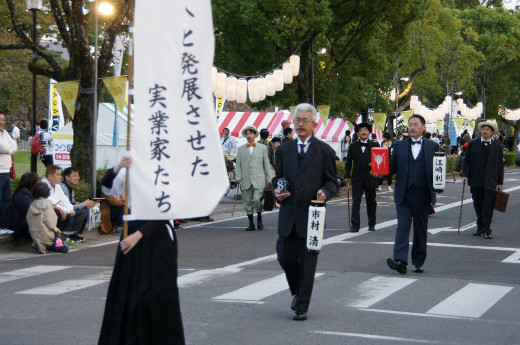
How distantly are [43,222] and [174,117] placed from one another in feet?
26.5

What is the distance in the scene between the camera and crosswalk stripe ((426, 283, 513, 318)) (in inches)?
331

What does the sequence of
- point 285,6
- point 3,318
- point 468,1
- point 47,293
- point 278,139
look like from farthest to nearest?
1. point 468,1
2. point 285,6
3. point 278,139
4. point 47,293
5. point 3,318

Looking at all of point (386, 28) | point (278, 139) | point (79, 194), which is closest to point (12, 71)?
point (386, 28)

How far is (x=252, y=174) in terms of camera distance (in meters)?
16.6

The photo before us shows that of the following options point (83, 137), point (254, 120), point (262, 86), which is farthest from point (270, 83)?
point (254, 120)

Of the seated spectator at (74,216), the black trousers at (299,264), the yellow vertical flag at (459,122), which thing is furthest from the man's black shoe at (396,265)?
the yellow vertical flag at (459,122)

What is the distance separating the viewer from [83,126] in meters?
18.6

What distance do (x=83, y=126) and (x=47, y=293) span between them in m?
9.36

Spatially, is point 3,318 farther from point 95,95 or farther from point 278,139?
point 278,139

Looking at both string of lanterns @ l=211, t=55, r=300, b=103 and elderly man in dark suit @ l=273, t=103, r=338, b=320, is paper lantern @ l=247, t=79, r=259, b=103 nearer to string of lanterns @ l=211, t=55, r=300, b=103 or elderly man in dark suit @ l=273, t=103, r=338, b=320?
string of lanterns @ l=211, t=55, r=300, b=103

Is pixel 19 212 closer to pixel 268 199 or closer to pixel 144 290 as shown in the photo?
pixel 268 199

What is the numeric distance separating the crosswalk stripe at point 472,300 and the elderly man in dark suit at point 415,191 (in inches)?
42.5

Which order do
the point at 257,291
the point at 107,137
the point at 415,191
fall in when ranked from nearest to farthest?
the point at 257,291 < the point at 415,191 < the point at 107,137

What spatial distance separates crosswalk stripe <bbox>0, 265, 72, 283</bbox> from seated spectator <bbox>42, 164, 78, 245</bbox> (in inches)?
86.4
